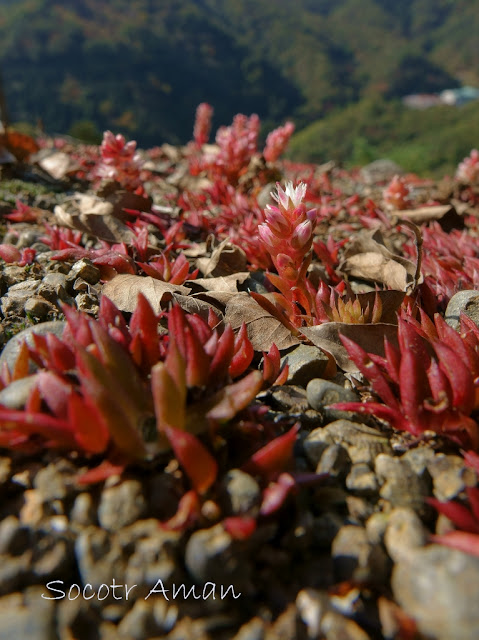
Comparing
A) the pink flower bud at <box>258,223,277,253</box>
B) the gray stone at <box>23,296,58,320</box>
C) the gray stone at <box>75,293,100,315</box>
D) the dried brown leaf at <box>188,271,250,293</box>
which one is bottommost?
the dried brown leaf at <box>188,271,250,293</box>

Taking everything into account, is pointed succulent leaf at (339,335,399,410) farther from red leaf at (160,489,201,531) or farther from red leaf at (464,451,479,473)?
red leaf at (160,489,201,531)

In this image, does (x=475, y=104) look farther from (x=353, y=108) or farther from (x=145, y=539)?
(x=145, y=539)

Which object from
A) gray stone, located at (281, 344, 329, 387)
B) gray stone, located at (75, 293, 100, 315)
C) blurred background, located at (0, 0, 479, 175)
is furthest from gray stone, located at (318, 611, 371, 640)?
blurred background, located at (0, 0, 479, 175)

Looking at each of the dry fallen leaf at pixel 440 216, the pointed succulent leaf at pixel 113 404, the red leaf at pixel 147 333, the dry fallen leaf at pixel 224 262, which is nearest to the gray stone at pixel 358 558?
the pointed succulent leaf at pixel 113 404

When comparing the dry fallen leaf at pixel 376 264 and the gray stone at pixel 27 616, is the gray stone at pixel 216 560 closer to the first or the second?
the gray stone at pixel 27 616

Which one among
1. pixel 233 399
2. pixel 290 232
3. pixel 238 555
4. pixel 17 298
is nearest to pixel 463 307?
pixel 290 232

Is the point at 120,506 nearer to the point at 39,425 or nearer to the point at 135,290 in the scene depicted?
the point at 39,425

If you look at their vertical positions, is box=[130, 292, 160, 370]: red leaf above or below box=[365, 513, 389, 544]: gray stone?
above
